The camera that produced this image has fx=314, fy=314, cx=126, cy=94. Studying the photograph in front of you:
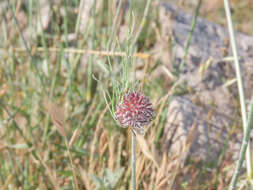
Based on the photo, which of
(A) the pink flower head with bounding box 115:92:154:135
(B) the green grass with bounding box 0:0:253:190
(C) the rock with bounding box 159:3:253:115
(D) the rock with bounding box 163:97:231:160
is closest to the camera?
(A) the pink flower head with bounding box 115:92:154:135

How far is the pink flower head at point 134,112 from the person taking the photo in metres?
0.50

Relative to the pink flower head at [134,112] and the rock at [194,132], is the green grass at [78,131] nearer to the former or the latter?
the rock at [194,132]

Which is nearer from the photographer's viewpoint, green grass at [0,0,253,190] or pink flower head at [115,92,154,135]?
pink flower head at [115,92,154,135]

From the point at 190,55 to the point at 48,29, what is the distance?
92 cm

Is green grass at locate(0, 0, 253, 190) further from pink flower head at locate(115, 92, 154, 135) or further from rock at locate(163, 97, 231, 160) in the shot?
pink flower head at locate(115, 92, 154, 135)

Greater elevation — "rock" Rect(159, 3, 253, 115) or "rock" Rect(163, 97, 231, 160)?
"rock" Rect(159, 3, 253, 115)

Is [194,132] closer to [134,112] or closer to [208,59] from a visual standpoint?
[208,59]

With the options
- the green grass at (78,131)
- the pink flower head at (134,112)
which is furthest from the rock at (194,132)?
the pink flower head at (134,112)

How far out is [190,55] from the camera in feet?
4.96

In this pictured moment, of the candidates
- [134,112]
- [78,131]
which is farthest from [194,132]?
[134,112]

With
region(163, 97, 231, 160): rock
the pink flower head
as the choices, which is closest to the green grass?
region(163, 97, 231, 160): rock

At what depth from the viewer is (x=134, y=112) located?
1.64 feet

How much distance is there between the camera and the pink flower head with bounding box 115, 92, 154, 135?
497 millimetres

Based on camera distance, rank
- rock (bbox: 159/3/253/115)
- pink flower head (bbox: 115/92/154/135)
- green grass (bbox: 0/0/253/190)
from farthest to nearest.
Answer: rock (bbox: 159/3/253/115)
green grass (bbox: 0/0/253/190)
pink flower head (bbox: 115/92/154/135)
